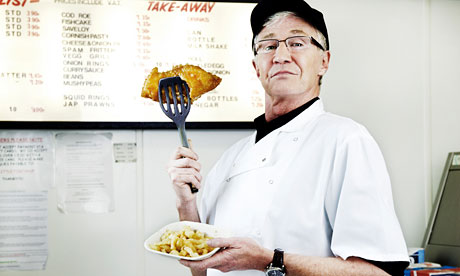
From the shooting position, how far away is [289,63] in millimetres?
1608

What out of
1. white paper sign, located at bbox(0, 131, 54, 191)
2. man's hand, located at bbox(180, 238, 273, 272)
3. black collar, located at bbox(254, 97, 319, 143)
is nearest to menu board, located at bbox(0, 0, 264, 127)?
white paper sign, located at bbox(0, 131, 54, 191)

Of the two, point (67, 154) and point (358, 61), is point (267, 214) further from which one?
point (358, 61)

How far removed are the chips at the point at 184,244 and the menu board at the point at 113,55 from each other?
962 mm

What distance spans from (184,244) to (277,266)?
268 millimetres

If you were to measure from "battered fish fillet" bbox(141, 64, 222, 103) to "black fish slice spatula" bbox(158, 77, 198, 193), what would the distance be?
14cm

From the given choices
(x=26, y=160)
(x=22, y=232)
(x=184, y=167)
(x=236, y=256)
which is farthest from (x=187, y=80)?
(x=22, y=232)

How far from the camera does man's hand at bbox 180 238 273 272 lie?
53.7 inches

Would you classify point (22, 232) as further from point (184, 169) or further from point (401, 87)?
point (401, 87)

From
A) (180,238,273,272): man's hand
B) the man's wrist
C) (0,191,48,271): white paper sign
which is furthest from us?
(0,191,48,271): white paper sign

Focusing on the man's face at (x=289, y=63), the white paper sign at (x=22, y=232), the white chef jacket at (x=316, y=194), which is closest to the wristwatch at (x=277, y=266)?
the white chef jacket at (x=316, y=194)

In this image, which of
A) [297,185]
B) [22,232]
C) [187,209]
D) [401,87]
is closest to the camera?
[297,185]

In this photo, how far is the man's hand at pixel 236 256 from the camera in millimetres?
1363

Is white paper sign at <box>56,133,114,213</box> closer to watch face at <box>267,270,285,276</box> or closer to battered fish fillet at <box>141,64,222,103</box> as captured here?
battered fish fillet at <box>141,64,222,103</box>

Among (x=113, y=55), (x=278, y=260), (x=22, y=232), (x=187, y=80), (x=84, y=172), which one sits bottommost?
(x=22, y=232)
